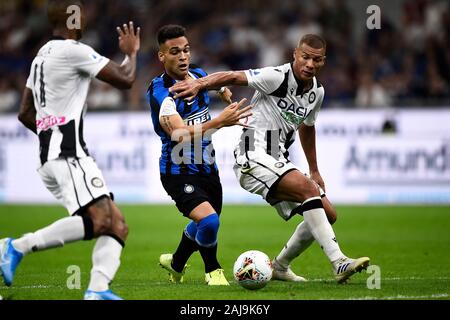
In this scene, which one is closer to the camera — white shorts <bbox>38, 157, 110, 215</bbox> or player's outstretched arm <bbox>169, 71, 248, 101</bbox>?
white shorts <bbox>38, 157, 110, 215</bbox>

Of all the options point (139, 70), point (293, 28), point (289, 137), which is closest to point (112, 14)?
point (139, 70)

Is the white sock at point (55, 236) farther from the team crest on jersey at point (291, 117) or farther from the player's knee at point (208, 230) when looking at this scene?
the team crest on jersey at point (291, 117)

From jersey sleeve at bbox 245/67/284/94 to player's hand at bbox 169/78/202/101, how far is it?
65cm

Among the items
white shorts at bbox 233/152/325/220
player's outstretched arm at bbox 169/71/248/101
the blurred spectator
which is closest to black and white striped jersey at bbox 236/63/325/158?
white shorts at bbox 233/152/325/220

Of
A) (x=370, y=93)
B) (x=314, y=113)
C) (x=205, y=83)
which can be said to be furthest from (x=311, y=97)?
(x=370, y=93)

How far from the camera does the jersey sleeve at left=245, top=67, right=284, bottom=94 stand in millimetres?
8617

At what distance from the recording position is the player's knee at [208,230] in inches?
328

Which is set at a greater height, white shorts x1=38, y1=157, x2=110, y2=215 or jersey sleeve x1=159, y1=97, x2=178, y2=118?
jersey sleeve x1=159, y1=97, x2=178, y2=118

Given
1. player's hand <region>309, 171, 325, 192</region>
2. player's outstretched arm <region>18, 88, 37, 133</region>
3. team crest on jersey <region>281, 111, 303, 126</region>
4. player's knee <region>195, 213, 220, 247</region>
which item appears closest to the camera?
player's outstretched arm <region>18, 88, 37, 133</region>

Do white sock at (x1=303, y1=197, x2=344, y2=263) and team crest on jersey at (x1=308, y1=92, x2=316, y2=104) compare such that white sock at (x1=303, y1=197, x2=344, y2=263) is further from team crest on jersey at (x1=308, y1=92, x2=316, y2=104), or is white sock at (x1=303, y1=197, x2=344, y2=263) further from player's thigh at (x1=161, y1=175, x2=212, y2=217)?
team crest on jersey at (x1=308, y1=92, x2=316, y2=104)

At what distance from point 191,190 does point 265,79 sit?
135 centimetres

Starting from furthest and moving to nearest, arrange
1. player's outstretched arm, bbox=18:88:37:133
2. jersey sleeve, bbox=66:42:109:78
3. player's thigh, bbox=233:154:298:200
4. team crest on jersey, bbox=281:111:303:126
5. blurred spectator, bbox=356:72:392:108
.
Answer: blurred spectator, bbox=356:72:392:108 → team crest on jersey, bbox=281:111:303:126 → player's thigh, bbox=233:154:298:200 → player's outstretched arm, bbox=18:88:37:133 → jersey sleeve, bbox=66:42:109:78

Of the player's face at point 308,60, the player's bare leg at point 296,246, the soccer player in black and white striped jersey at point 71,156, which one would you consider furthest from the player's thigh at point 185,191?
the soccer player in black and white striped jersey at point 71,156

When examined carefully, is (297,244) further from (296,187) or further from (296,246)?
(296,187)
